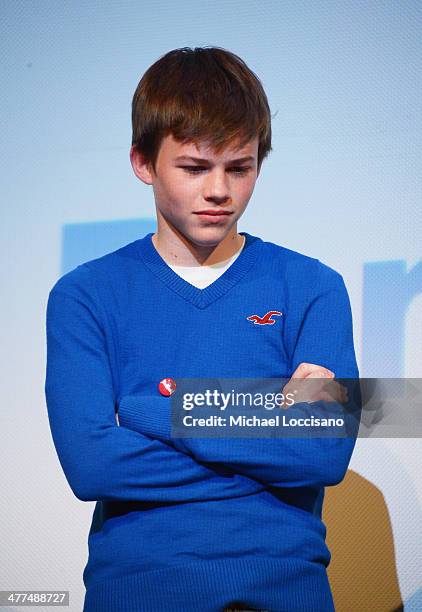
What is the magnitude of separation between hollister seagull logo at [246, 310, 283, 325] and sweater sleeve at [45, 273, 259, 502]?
25 centimetres

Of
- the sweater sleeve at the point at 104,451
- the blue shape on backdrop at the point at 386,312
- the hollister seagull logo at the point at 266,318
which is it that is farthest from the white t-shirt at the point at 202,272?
the blue shape on backdrop at the point at 386,312

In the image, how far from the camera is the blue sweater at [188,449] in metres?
1.38

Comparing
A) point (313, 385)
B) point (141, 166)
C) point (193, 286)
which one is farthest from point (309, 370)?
point (141, 166)

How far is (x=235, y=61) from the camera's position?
1616mm

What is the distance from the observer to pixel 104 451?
1399 mm

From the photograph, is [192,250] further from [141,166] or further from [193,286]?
[141,166]

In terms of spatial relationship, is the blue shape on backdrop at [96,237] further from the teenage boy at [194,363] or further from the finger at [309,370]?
the finger at [309,370]

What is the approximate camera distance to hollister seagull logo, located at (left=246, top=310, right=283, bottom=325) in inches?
61.1

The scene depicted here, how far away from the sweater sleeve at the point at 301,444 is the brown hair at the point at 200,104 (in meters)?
0.33

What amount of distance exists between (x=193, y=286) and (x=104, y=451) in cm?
34

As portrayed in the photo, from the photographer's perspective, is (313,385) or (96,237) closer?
(313,385)

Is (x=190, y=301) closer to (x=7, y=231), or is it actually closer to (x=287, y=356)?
(x=287, y=356)

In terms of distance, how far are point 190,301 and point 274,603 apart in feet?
1.65

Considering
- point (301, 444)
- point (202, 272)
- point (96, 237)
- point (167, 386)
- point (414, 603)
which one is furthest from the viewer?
point (96, 237)
